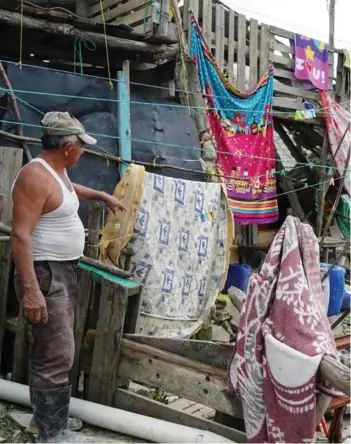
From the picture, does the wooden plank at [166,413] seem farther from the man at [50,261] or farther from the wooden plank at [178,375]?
the man at [50,261]

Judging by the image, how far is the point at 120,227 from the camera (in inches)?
176

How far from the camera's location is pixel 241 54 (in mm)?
8047

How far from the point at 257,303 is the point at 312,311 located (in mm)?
293

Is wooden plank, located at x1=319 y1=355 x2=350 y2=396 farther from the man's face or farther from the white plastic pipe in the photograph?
the man's face

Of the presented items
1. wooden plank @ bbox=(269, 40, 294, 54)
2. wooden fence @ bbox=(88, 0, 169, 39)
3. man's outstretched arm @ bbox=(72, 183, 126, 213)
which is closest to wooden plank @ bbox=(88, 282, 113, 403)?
man's outstretched arm @ bbox=(72, 183, 126, 213)

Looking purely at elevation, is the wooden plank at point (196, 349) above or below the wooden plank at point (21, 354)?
above

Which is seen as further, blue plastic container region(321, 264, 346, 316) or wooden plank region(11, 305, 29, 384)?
blue plastic container region(321, 264, 346, 316)

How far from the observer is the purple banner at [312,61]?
346 inches

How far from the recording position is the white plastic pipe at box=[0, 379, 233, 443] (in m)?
2.67

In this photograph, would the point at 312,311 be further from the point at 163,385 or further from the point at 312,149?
the point at 312,149

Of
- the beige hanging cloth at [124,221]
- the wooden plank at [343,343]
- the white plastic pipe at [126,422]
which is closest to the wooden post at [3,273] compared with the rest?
the white plastic pipe at [126,422]

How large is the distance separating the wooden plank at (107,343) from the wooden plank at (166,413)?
101mm

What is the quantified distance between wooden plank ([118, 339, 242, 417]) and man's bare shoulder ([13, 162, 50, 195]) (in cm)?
120

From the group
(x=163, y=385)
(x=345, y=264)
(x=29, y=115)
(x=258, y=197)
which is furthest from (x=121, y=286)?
(x=345, y=264)
